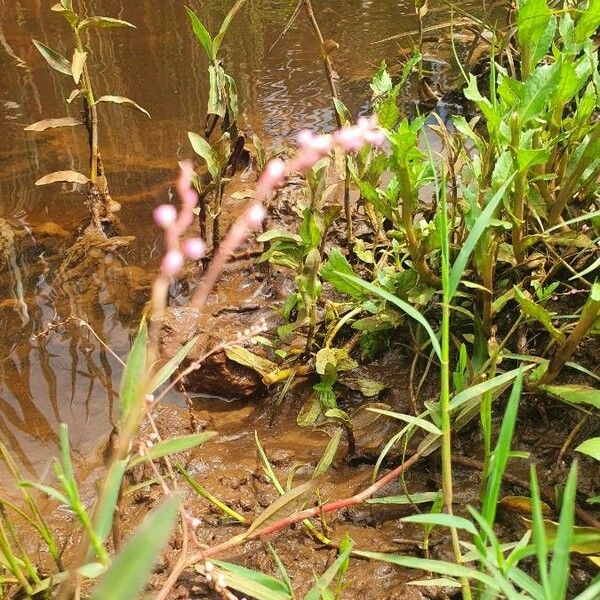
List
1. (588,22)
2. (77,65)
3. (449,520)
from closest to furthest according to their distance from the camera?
(449,520), (588,22), (77,65)

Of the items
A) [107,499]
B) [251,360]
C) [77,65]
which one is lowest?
[251,360]

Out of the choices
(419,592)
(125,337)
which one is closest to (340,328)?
(125,337)

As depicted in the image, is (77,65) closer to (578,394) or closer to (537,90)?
(537,90)

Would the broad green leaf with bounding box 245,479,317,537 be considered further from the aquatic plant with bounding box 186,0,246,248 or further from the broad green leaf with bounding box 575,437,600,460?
the aquatic plant with bounding box 186,0,246,248

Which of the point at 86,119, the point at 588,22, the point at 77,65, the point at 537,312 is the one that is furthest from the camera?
the point at 86,119

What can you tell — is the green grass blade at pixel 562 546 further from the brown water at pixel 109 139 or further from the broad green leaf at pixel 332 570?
the brown water at pixel 109 139

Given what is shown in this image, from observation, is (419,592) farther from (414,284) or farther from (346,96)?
(346,96)

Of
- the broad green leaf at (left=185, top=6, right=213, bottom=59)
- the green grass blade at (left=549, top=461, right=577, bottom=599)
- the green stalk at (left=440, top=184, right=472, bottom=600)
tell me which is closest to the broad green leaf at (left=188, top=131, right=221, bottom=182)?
the broad green leaf at (left=185, top=6, right=213, bottom=59)

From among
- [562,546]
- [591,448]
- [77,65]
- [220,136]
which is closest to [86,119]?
[77,65]
